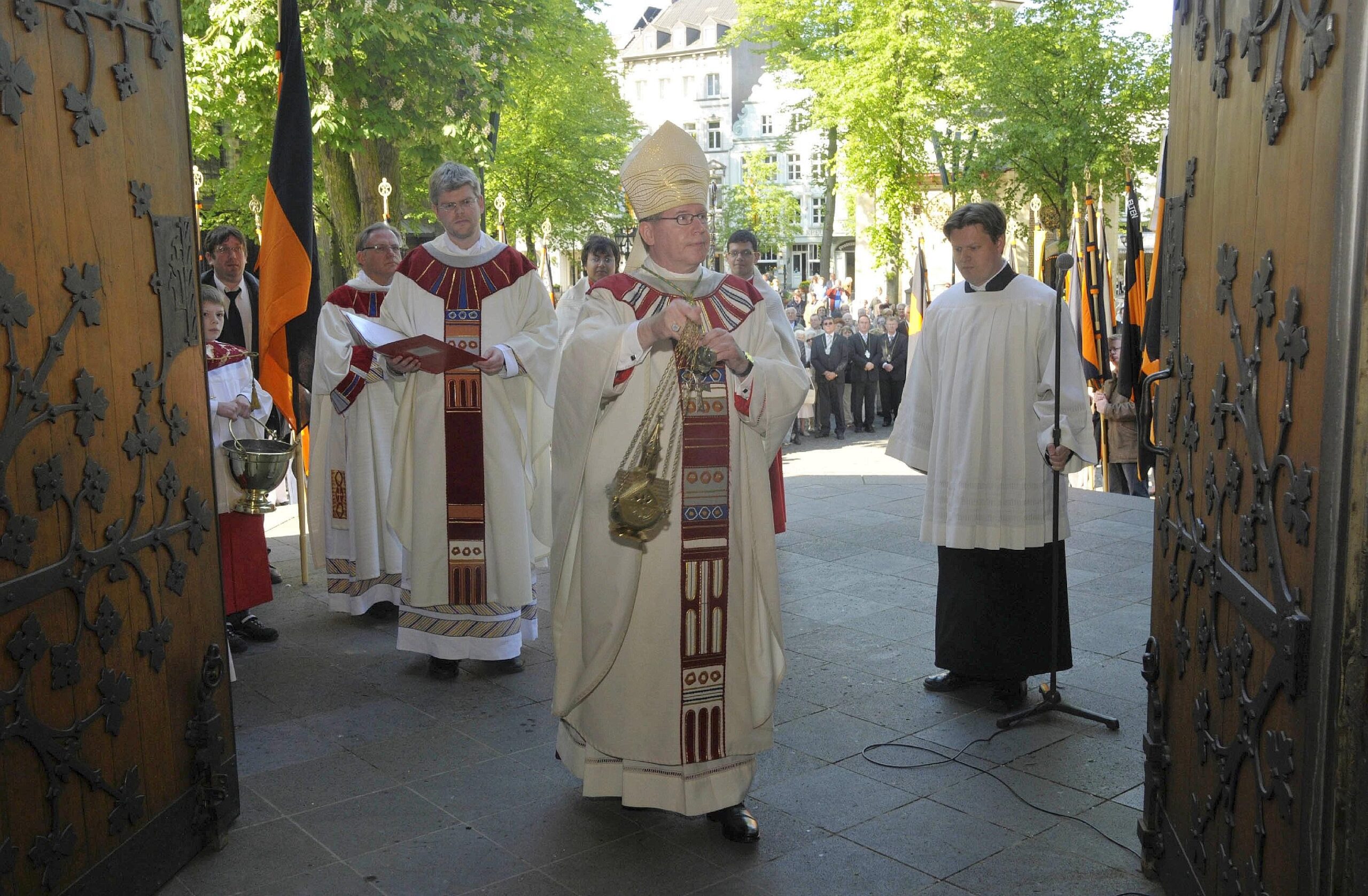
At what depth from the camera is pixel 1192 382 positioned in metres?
3.19

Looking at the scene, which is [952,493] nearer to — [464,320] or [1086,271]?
[464,320]

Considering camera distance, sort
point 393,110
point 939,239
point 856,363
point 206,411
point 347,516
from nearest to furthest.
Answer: point 206,411
point 347,516
point 393,110
point 856,363
point 939,239

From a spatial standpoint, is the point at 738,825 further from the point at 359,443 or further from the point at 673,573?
the point at 359,443

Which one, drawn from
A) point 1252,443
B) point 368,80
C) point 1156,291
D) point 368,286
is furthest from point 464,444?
point 368,80

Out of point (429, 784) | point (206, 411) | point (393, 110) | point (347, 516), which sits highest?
point (393, 110)

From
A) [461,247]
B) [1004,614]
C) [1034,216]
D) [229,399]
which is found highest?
[1034,216]

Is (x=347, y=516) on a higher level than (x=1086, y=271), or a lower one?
lower

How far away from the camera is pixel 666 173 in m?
3.82

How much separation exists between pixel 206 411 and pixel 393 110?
1059cm

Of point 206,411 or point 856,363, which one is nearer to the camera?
point 206,411

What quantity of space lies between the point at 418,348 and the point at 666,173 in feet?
6.06

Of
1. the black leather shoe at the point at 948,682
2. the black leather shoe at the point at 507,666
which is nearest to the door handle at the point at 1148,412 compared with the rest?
the black leather shoe at the point at 948,682

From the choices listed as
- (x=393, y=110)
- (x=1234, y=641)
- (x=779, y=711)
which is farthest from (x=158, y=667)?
(x=393, y=110)

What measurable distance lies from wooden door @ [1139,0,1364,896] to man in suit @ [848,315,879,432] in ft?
46.3
